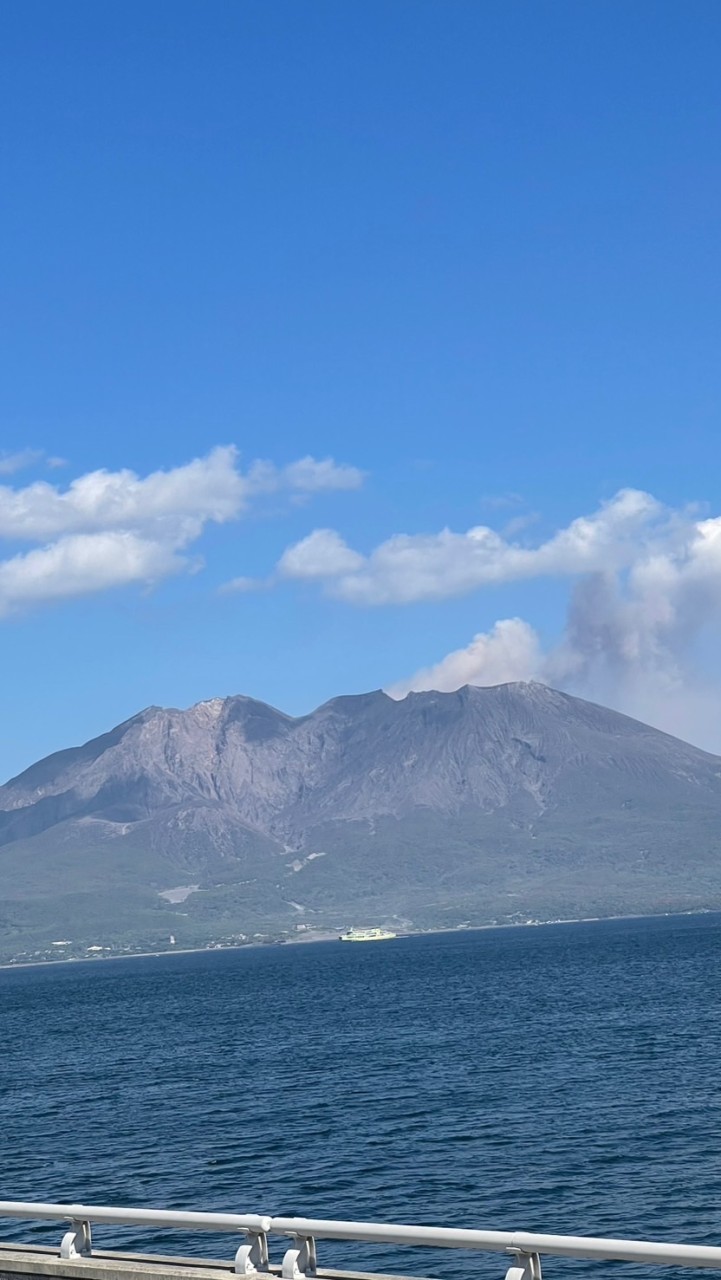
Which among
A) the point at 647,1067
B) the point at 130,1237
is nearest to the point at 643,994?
the point at 647,1067

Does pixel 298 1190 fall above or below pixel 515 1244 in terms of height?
below

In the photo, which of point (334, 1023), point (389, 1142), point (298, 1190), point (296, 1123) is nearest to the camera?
point (298, 1190)

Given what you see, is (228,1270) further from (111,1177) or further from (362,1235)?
(111,1177)

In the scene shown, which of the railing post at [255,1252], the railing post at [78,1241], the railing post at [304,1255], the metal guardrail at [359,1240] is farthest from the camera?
the railing post at [78,1241]

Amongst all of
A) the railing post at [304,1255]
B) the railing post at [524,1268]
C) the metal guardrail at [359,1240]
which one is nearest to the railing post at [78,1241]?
the metal guardrail at [359,1240]

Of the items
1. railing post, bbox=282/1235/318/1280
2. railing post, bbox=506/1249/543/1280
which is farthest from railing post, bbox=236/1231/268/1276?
railing post, bbox=506/1249/543/1280

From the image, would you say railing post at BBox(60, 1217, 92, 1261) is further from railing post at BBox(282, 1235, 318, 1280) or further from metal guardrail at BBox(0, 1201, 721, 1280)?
railing post at BBox(282, 1235, 318, 1280)

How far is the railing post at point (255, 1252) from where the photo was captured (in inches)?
737

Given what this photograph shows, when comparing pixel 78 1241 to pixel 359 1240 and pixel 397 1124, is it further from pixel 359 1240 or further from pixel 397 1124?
pixel 397 1124

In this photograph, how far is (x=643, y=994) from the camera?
148 metres

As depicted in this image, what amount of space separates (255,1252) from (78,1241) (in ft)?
9.89

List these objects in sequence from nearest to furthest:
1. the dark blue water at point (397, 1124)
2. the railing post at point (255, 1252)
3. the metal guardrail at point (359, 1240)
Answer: the metal guardrail at point (359, 1240) → the railing post at point (255, 1252) → the dark blue water at point (397, 1124)

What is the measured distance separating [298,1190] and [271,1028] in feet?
274

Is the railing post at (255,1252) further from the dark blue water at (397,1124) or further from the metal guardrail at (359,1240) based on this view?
the dark blue water at (397,1124)
